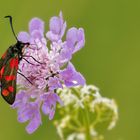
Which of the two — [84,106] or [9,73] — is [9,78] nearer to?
[9,73]

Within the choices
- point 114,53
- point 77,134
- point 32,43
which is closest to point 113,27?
point 114,53

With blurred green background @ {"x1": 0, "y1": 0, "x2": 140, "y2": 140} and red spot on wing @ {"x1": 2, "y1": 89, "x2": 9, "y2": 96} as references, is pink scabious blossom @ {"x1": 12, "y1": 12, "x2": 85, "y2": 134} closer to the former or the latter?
red spot on wing @ {"x1": 2, "y1": 89, "x2": 9, "y2": 96}

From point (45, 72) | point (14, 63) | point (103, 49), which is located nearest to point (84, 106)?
point (45, 72)

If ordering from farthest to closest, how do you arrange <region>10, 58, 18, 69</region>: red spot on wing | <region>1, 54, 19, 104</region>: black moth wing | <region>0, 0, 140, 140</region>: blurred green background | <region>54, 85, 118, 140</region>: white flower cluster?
<region>0, 0, 140, 140</region>: blurred green background < <region>54, 85, 118, 140</region>: white flower cluster < <region>10, 58, 18, 69</region>: red spot on wing < <region>1, 54, 19, 104</region>: black moth wing

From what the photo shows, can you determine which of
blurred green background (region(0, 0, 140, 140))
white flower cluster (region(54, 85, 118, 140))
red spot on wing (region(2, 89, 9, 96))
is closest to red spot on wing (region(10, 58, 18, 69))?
red spot on wing (region(2, 89, 9, 96))

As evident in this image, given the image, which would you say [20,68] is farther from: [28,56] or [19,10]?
[19,10]
